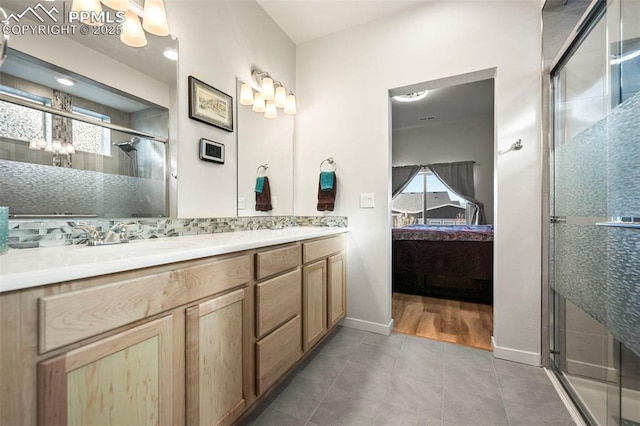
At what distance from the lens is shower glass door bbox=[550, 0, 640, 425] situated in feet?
3.05

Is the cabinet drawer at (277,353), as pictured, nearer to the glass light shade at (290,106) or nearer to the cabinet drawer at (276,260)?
the cabinet drawer at (276,260)

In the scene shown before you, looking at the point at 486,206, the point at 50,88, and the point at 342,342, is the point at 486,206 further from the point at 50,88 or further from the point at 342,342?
the point at 50,88

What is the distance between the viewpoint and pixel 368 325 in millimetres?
2213

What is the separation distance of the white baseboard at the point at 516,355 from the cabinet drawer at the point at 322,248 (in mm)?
1304

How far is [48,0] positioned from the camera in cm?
105

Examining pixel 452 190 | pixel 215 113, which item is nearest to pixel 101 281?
pixel 215 113

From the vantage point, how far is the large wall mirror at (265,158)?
1.98 metres

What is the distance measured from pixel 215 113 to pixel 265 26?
106cm

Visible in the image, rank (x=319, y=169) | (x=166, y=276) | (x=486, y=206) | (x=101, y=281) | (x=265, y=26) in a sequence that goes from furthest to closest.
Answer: (x=486, y=206), (x=319, y=169), (x=265, y=26), (x=166, y=276), (x=101, y=281)

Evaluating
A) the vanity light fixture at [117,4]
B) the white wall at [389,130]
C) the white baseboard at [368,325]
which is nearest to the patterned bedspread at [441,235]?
the white wall at [389,130]

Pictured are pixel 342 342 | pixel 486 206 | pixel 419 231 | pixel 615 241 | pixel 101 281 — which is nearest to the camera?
pixel 101 281

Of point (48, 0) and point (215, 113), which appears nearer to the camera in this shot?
point (48, 0)

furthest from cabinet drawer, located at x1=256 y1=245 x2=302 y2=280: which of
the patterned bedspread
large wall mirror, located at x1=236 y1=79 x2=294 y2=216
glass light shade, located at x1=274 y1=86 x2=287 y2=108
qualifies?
the patterned bedspread

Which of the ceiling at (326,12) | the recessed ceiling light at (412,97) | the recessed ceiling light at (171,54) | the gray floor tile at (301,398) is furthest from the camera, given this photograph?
the recessed ceiling light at (412,97)
